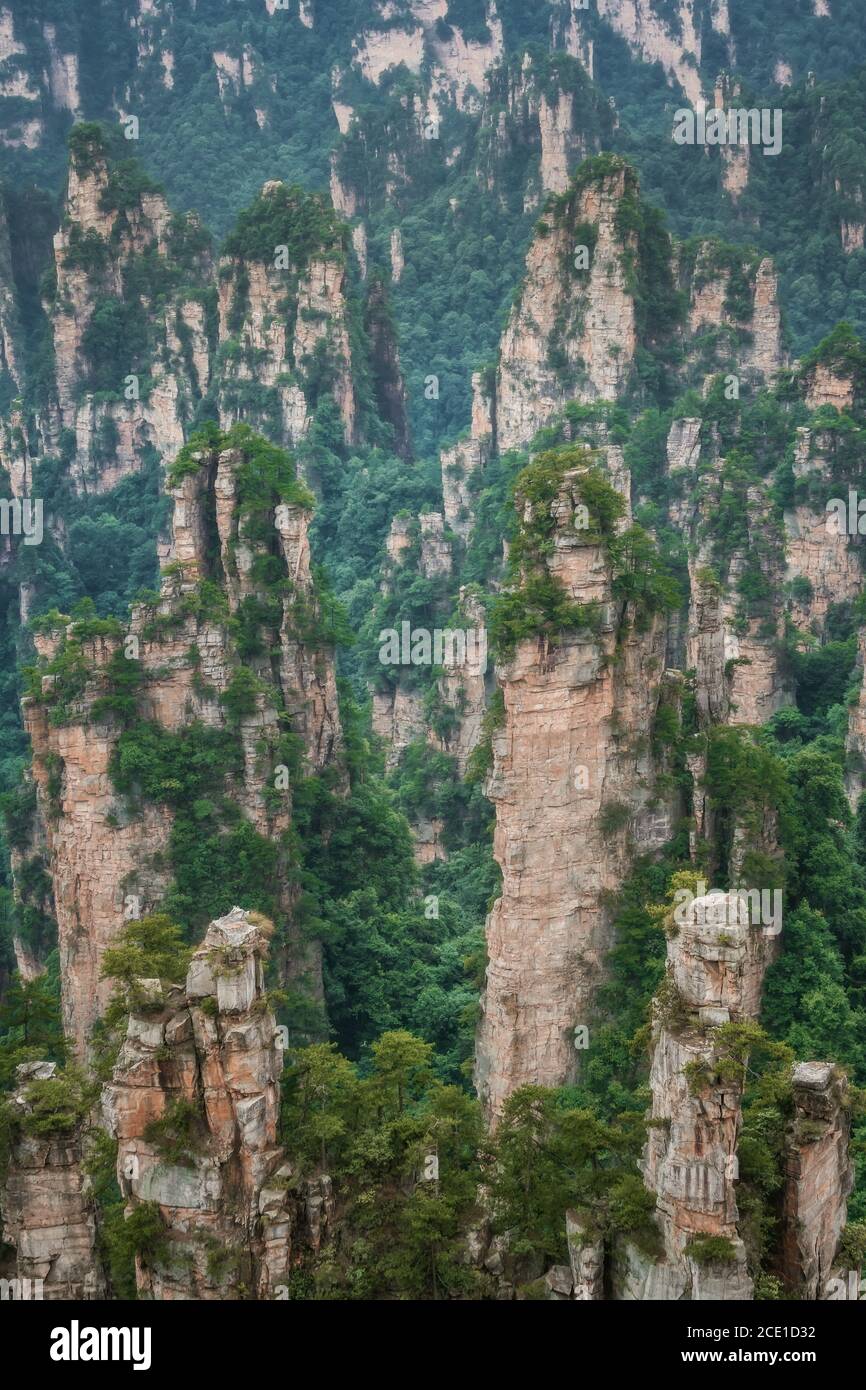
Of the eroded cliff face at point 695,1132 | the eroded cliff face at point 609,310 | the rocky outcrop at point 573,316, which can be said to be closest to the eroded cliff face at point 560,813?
the eroded cliff face at point 695,1132

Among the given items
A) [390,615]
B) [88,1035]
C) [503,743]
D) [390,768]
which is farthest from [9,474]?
[503,743]

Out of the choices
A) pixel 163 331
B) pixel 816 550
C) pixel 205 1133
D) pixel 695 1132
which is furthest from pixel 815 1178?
pixel 163 331

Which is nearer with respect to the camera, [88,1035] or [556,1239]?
[556,1239]

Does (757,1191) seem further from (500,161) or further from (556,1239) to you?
(500,161)

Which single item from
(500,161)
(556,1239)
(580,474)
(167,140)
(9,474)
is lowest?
(556,1239)

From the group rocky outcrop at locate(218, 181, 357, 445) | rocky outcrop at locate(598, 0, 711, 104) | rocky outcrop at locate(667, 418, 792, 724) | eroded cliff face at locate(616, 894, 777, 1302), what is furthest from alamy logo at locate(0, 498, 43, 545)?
rocky outcrop at locate(598, 0, 711, 104)

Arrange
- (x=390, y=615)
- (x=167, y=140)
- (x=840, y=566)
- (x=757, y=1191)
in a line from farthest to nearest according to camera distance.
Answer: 1. (x=167, y=140)
2. (x=390, y=615)
3. (x=840, y=566)
4. (x=757, y=1191)

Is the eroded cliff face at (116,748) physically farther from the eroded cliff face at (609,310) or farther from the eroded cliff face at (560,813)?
the eroded cliff face at (609,310)
